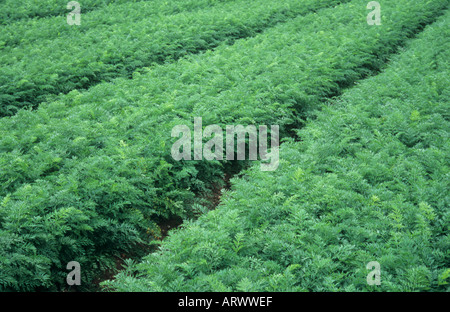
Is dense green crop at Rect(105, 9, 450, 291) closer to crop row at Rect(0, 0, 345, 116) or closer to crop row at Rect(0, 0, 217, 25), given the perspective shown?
crop row at Rect(0, 0, 345, 116)

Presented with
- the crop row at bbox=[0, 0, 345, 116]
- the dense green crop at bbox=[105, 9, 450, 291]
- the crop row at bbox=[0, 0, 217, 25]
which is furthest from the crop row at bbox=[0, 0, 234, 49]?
the dense green crop at bbox=[105, 9, 450, 291]

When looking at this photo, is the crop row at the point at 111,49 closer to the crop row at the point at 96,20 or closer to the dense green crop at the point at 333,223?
the crop row at the point at 96,20

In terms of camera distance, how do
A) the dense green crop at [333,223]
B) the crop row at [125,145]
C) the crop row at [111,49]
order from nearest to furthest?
the dense green crop at [333,223] < the crop row at [125,145] < the crop row at [111,49]

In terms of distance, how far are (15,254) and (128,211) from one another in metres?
1.91

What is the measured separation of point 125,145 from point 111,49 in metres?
7.53

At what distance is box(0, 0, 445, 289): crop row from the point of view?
5.10 metres

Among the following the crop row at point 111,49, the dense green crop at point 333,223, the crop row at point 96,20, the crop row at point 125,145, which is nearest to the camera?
the dense green crop at point 333,223

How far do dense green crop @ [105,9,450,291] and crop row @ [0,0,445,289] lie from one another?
1016 mm

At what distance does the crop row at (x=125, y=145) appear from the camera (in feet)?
16.7

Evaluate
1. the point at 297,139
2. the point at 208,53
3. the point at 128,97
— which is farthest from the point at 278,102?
the point at 208,53

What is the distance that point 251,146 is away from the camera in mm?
8547

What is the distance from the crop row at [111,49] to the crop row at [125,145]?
5.05 feet

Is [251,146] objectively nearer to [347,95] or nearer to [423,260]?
[347,95]

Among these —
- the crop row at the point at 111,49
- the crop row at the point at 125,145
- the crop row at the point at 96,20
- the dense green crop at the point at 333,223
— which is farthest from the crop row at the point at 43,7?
the dense green crop at the point at 333,223
